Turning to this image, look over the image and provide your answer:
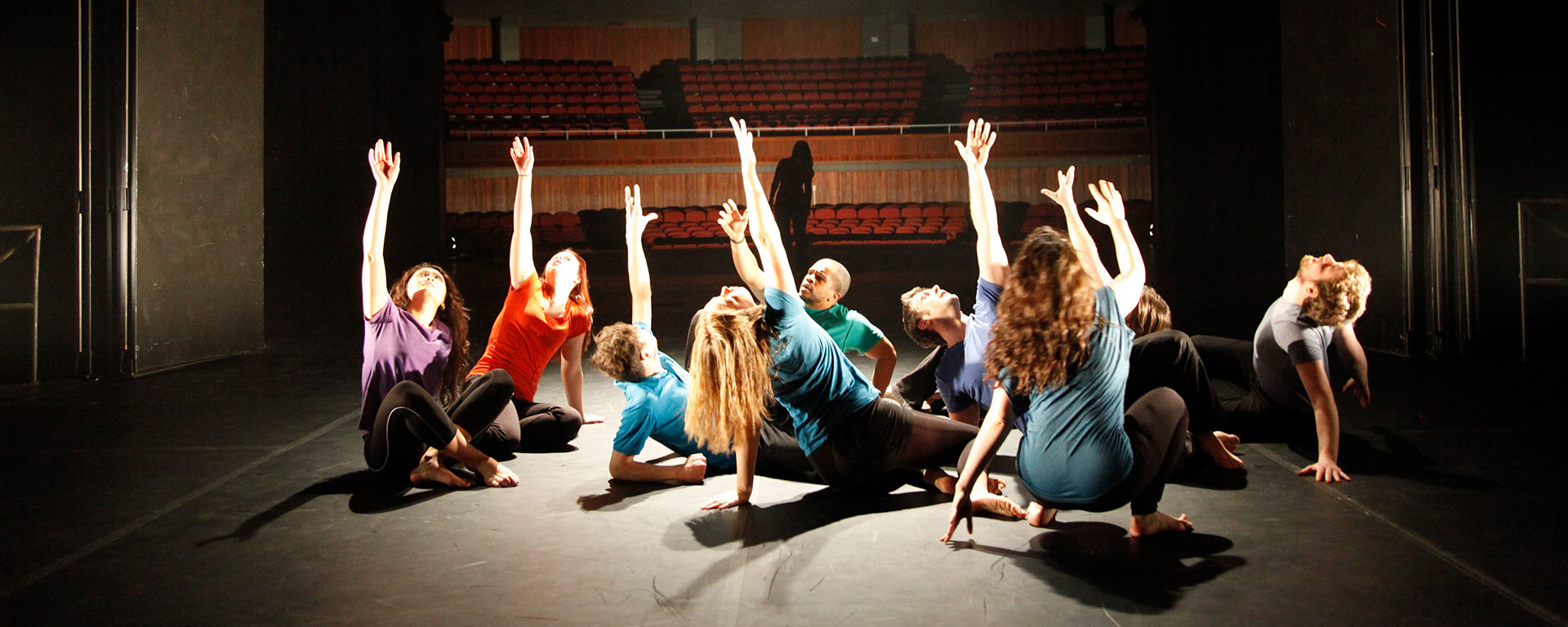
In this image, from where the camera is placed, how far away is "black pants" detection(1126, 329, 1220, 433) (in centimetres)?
268

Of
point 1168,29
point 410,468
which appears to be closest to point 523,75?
point 1168,29

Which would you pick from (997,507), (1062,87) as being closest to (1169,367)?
(997,507)

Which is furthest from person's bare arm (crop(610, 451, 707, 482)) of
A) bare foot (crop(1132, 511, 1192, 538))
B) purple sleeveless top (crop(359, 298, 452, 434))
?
bare foot (crop(1132, 511, 1192, 538))

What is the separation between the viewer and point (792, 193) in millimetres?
11391

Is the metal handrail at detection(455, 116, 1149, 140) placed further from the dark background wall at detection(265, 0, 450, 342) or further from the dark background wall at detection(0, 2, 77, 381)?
the dark background wall at detection(0, 2, 77, 381)

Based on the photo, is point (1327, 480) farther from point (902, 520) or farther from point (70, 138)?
point (70, 138)

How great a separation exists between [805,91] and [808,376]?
38.7ft

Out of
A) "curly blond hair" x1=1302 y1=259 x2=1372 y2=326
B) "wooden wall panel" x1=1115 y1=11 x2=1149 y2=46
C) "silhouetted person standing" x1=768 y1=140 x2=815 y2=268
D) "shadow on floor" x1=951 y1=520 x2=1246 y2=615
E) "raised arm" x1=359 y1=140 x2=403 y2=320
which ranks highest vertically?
"wooden wall panel" x1=1115 y1=11 x2=1149 y2=46

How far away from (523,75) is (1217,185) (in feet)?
30.4

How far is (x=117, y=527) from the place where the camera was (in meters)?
2.40

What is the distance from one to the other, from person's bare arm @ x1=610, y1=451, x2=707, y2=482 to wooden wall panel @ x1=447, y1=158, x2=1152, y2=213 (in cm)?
1020

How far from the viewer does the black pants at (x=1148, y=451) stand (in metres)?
2.08

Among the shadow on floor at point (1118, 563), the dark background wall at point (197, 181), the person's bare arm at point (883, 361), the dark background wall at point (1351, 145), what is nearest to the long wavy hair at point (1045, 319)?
the shadow on floor at point (1118, 563)

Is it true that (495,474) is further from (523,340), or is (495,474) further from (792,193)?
(792,193)
